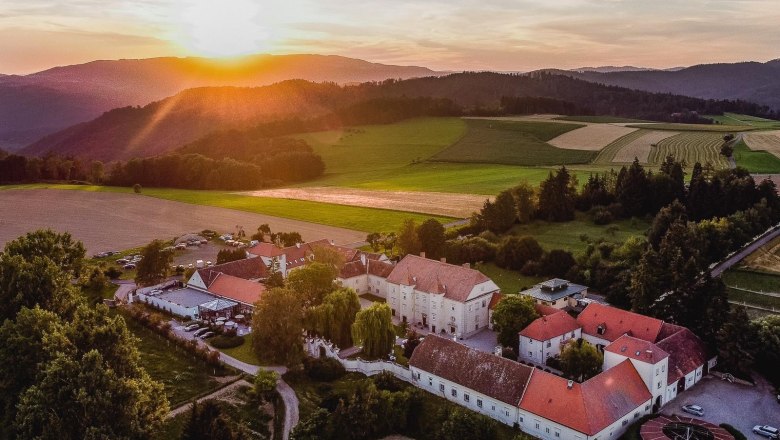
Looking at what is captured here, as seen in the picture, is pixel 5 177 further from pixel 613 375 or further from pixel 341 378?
pixel 613 375

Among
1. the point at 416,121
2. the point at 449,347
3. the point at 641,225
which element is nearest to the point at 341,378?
the point at 449,347

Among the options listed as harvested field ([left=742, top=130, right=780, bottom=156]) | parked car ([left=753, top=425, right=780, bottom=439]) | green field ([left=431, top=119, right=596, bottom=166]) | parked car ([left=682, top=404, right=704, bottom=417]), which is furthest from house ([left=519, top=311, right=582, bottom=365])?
harvested field ([left=742, top=130, right=780, bottom=156])

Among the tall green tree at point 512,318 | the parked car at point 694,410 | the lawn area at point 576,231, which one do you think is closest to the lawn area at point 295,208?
the lawn area at point 576,231

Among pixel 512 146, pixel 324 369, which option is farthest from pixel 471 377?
pixel 512 146

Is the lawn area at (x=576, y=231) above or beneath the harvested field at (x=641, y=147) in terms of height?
beneath

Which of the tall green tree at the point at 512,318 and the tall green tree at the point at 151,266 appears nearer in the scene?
the tall green tree at the point at 512,318

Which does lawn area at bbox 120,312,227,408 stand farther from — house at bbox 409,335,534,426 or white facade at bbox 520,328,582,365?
white facade at bbox 520,328,582,365

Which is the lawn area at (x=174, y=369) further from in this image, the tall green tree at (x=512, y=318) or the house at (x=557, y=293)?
the house at (x=557, y=293)
